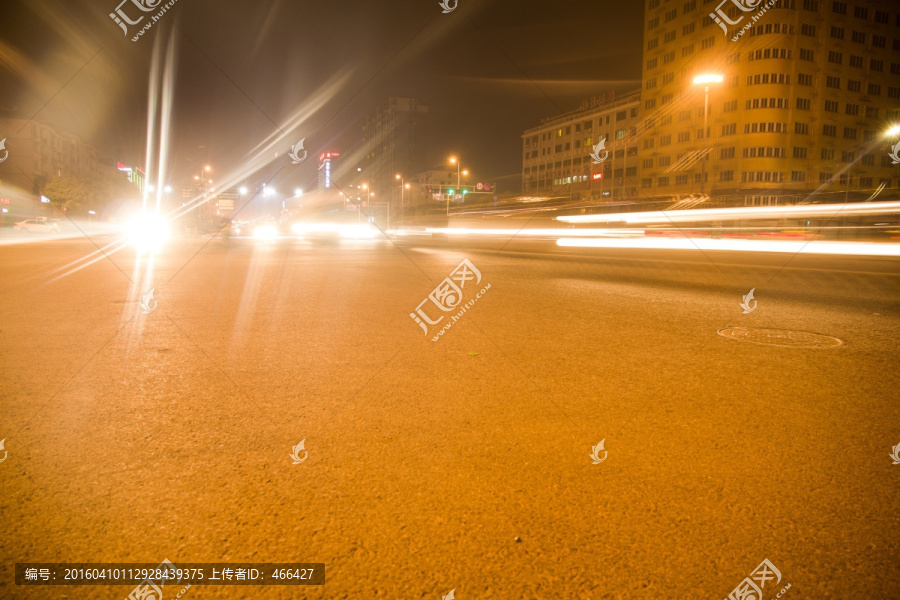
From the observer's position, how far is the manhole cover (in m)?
6.35

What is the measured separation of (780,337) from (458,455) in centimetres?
501

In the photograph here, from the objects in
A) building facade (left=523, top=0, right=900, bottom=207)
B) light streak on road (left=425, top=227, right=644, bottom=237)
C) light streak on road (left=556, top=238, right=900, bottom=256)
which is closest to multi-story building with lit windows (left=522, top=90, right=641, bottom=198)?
building facade (left=523, top=0, right=900, bottom=207)

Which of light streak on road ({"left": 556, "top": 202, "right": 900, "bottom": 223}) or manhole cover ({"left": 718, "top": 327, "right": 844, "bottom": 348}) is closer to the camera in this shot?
manhole cover ({"left": 718, "top": 327, "right": 844, "bottom": 348})

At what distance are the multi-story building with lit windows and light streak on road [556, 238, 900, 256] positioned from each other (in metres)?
43.7

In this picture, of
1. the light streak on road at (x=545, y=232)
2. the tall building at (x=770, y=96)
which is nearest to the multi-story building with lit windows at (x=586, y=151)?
the tall building at (x=770, y=96)

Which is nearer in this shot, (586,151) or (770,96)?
(770,96)

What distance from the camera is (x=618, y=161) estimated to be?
276 ft

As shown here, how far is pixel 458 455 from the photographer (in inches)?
129

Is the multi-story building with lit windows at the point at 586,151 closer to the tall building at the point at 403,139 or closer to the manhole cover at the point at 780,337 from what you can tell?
the tall building at the point at 403,139

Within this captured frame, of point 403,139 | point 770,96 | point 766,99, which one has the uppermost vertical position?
point 403,139

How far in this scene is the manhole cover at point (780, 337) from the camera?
635 centimetres

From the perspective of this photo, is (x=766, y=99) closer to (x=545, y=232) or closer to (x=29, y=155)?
(x=545, y=232)

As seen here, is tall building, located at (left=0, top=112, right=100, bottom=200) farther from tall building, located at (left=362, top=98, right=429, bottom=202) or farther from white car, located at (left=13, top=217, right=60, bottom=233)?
tall building, located at (left=362, top=98, right=429, bottom=202)

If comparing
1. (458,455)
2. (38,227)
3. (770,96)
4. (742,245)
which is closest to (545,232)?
(742,245)
